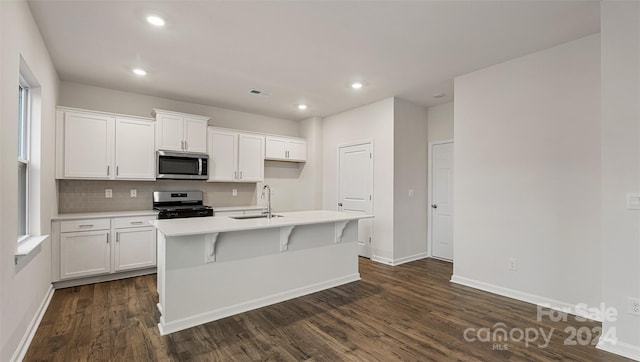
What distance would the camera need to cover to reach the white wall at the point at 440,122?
503cm

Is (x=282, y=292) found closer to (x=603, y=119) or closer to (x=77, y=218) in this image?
(x=77, y=218)

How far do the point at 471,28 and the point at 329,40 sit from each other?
1293 mm

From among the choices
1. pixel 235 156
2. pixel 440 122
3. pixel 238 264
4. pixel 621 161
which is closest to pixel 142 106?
pixel 235 156

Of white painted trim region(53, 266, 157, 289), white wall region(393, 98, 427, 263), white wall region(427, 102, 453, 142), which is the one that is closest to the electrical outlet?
white wall region(393, 98, 427, 263)

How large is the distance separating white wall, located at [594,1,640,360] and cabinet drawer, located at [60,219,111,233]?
5202mm

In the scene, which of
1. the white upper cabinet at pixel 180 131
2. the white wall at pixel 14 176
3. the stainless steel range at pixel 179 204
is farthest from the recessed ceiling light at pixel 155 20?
the stainless steel range at pixel 179 204

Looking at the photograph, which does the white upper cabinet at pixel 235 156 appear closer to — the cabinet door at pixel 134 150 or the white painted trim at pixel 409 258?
the cabinet door at pixel 134 150

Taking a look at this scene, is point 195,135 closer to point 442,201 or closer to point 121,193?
point 121,193

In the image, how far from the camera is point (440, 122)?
5.17 metres

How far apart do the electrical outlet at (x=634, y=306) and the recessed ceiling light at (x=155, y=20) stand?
14.0ft

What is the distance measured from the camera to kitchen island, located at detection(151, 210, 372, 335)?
2652mm

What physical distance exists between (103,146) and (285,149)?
289 centimetres

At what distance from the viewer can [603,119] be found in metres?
2.39

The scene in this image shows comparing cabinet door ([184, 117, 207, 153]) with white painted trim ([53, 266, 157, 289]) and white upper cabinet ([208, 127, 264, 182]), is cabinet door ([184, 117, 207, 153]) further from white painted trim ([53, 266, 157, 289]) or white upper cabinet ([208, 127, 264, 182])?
white painted trim ([53, 266, 157, 289])
